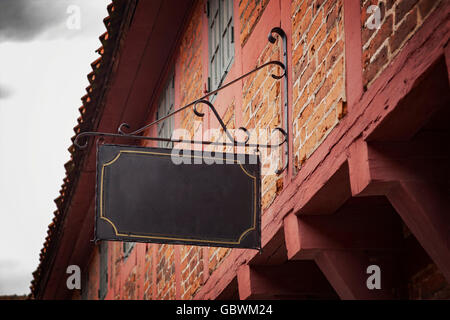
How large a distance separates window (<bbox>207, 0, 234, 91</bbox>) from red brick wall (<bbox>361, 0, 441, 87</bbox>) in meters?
3.18

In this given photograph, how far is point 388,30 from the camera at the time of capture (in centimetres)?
480

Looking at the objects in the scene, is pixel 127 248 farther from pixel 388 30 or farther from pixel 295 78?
pixel 388 30

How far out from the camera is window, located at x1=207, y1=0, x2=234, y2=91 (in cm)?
837

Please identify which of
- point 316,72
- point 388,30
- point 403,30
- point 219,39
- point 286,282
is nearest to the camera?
point 403,30

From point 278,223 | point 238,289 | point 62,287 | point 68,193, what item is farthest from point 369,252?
point 62,287

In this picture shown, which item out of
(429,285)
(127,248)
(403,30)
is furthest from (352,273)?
(127,248)

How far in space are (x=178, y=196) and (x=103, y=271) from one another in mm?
10836

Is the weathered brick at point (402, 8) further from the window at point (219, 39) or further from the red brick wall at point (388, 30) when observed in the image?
the window at point (219, 39)

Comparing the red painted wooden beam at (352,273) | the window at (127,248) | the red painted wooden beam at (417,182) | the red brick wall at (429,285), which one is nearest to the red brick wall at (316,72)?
the red painted wooden beam at (417,182)

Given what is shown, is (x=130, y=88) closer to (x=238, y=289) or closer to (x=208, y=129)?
(x=208, y=129)

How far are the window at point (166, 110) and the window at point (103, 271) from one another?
4823 mm

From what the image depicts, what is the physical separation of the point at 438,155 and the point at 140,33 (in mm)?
6212

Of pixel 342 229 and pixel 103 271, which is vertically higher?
pixel 103 271

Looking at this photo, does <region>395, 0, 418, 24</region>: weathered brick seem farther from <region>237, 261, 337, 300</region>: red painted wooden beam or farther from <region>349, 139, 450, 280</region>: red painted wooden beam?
<region>237, 261, 337, 300</region>: red painted wooden beam
